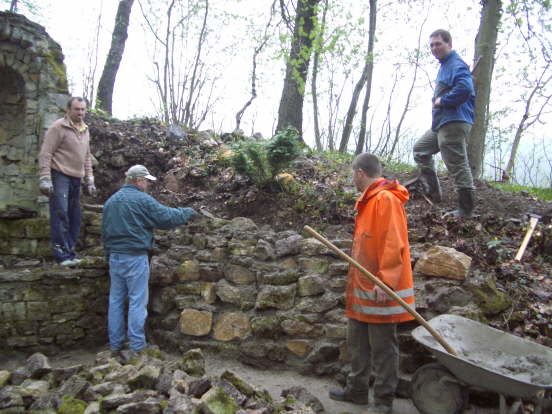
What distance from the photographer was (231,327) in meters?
4.83

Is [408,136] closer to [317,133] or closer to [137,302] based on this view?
[317,133]

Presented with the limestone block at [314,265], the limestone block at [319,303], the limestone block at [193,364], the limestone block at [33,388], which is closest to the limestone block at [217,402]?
the limestone block at [193,364]

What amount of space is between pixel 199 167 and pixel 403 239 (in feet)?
17.3

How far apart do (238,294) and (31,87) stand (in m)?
5.02

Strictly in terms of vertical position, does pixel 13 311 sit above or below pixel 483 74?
A: below

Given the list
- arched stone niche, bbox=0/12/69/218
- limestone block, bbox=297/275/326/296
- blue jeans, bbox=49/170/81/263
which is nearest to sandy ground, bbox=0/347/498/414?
limestone block, bbox=297/275/326/296

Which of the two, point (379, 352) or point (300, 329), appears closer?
point (379, 352)

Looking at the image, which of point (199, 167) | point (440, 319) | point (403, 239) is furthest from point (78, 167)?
point (440, 319)

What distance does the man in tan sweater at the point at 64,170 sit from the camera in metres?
5.15

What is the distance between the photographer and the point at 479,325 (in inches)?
135

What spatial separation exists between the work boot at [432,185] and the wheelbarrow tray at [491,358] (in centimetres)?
286

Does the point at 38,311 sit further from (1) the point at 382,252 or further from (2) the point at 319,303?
(1) the point at 382,252

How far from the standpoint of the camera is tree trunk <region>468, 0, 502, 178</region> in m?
7.07

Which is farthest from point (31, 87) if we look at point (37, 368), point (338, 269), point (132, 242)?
point (338, 269)
